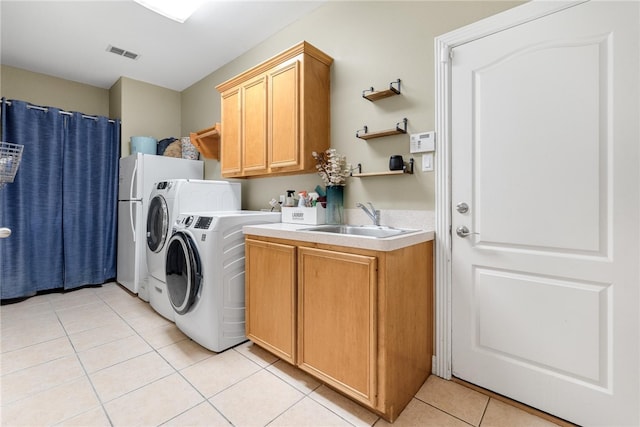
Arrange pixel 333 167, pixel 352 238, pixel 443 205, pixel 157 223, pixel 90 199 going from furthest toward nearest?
1. pixel 90 199
2. pixel 157 223
3. pixel 333 167
4. pixel 443 205
5. pixel 352 238

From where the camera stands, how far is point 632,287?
1.25 m

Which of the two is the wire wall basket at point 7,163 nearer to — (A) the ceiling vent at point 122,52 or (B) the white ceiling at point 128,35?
(B) the white ceiling at point 128,35

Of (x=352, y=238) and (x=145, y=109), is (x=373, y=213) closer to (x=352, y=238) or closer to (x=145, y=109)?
(x=352, y=238)

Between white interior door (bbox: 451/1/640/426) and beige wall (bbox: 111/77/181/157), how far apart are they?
3.89 m

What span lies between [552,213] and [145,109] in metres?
4.53

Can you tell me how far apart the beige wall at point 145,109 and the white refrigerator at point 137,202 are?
54cm

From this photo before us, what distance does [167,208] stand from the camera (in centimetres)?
265

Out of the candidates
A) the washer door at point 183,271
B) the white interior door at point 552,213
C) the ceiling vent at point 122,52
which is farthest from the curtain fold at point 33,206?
the white interior door at point 552,213

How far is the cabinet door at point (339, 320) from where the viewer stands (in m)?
1.37

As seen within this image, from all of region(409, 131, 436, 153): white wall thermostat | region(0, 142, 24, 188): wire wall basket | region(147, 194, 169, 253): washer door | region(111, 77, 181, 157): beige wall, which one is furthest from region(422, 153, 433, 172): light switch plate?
region(111, 77, 181, 157): beige wall

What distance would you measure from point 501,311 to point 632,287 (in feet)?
1.75

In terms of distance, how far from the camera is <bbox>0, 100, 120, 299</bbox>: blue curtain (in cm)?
313

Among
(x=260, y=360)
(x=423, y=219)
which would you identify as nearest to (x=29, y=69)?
(x=260, y=360)

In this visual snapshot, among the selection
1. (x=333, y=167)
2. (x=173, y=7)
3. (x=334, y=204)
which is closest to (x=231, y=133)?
(x=173, y=7)
